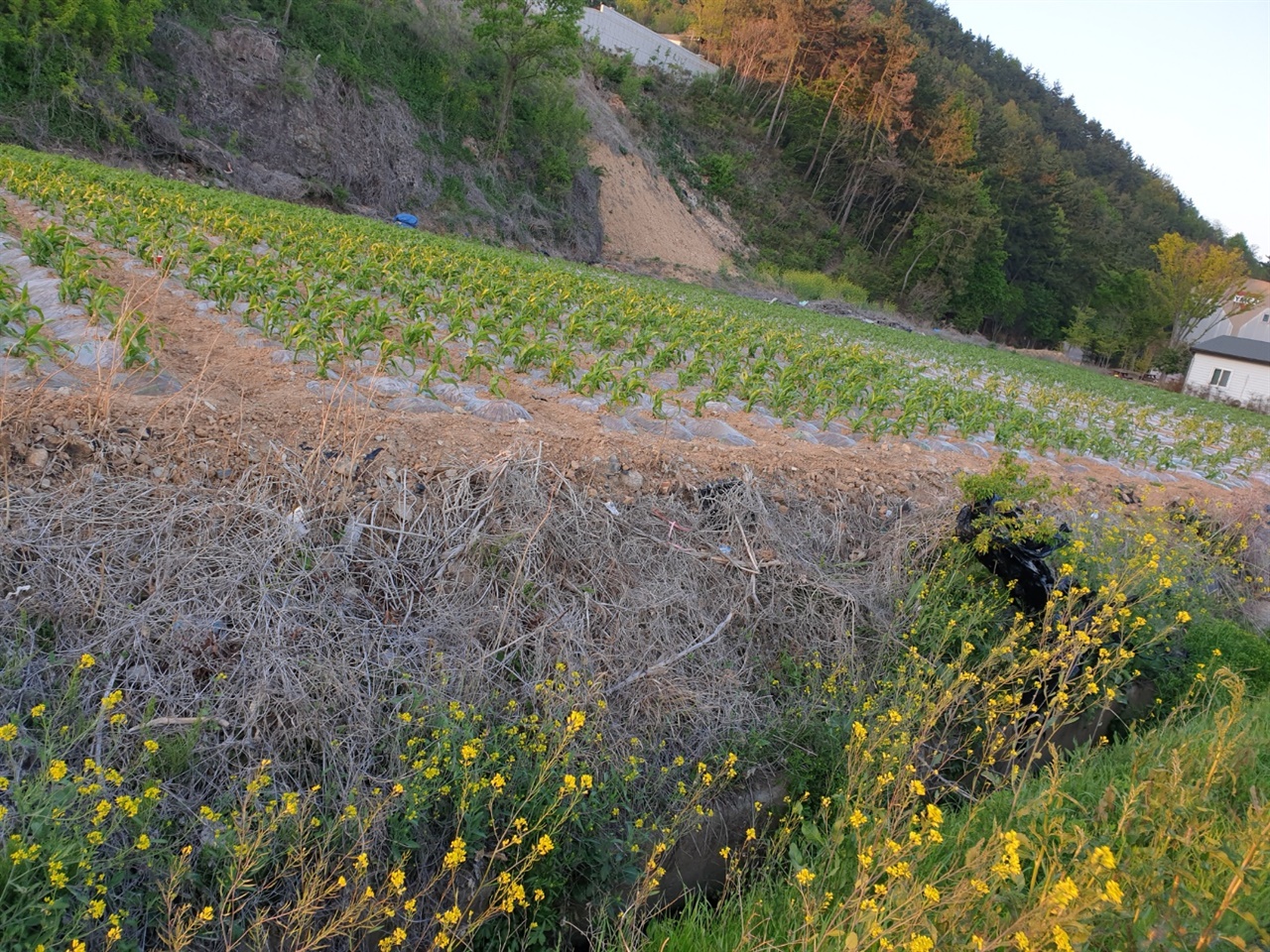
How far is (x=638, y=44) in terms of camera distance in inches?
1655

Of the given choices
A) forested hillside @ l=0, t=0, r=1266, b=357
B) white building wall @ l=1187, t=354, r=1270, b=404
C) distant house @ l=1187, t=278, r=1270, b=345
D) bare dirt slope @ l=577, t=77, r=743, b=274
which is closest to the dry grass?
forested hillside @ l=0, t=0, r=1266, b=357

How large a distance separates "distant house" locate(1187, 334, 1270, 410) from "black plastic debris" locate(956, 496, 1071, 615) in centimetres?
3593

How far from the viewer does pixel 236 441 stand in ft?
12.0

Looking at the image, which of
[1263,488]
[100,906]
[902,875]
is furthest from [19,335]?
[1263,488]

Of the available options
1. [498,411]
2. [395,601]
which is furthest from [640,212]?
[395,601]

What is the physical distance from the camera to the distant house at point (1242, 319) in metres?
47.7

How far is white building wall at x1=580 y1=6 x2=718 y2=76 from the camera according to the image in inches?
1564

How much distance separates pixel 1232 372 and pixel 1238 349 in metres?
1.37

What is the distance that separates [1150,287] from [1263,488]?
45486mm

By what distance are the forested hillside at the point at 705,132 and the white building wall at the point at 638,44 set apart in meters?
1.53

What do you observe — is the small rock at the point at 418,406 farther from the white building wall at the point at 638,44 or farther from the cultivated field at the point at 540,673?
the white building wall at the point at 638,44

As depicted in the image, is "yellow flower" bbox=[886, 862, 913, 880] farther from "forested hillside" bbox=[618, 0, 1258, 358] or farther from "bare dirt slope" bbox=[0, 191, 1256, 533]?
"forested hillside" bbox=[618, 0, 1258, 358]

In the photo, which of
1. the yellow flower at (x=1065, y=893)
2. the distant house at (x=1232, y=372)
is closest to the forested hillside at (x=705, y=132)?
the distant house at (x=1232, y=372)

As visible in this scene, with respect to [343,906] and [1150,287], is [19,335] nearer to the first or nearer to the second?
[343,906]
